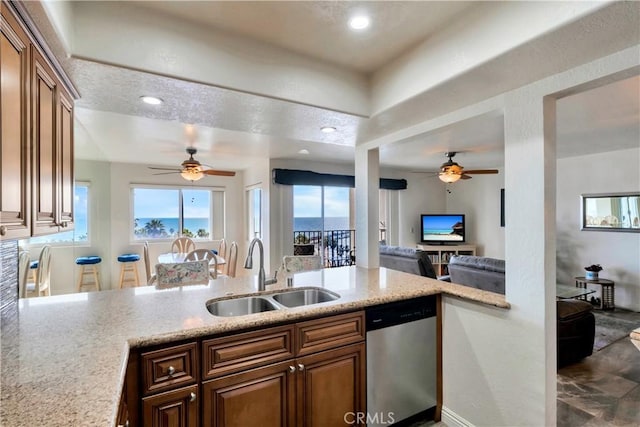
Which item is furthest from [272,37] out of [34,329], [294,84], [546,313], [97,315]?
[546,313]

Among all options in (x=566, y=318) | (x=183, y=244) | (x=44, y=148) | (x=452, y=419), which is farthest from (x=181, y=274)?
(x=183, y=244)

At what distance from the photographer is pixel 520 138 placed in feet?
5.60

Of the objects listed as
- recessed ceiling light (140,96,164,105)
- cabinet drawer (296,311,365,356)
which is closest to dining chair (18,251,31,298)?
recessed ceiling light (140,96,164,105)

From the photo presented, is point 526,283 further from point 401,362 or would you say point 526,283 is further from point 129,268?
point 129,268

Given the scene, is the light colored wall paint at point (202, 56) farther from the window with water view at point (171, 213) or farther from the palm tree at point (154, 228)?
the palm tree at point (154, 228)

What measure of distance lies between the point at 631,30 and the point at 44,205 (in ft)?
8.27

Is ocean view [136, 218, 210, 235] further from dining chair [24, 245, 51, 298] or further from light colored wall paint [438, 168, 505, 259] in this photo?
light colored wall paint [438, 168, 505, 259]

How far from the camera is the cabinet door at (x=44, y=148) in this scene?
1.22 meters

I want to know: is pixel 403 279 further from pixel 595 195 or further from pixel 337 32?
pixel 595 195

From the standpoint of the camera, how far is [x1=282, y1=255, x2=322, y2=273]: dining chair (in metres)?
2.90

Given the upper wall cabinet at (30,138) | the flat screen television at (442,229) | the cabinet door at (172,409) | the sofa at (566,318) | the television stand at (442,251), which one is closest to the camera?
the upper wall cabinet at (30,138)

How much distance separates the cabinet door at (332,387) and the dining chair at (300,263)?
1.16 metres

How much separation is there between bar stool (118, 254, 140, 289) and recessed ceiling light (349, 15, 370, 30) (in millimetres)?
5350

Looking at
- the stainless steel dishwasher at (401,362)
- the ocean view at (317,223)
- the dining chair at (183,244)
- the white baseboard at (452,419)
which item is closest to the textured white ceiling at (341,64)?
the stainless steel dishwasher at (401,362)
